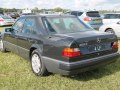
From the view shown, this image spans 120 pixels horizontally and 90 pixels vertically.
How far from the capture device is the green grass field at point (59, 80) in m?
5.00

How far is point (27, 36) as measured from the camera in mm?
6105

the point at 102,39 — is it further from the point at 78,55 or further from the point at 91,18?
the point at 91,18

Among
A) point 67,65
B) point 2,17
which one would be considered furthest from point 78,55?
point 2,17

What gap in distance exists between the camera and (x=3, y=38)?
8.17 metres

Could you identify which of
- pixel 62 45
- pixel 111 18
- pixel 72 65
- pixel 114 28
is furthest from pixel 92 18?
pixel 72 65

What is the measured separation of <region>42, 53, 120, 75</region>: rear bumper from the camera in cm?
474

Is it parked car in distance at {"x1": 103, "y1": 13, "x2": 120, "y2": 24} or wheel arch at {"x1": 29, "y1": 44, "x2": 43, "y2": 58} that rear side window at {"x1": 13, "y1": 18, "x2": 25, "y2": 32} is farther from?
parked car in distance at {"x1": 103, "y1": 13, "x2": 120, "y2": 24}

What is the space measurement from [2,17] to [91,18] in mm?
10781

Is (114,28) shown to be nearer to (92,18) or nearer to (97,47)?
(92,18)

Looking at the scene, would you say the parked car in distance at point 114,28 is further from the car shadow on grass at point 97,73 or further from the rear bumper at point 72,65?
the rear bumper at point 72,65

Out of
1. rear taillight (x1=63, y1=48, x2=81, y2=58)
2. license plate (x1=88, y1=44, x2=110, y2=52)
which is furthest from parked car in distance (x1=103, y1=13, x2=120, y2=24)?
rear taillight (x1=63, y1=48, x2=81, y2=58)

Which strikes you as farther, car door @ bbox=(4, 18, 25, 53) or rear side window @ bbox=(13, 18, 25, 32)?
car door @ bbox=(4, 18, 25, 53)

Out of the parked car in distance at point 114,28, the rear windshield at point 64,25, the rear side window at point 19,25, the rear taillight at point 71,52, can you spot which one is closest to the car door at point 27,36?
the rear side window at point 19,25

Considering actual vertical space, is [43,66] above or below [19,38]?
below
